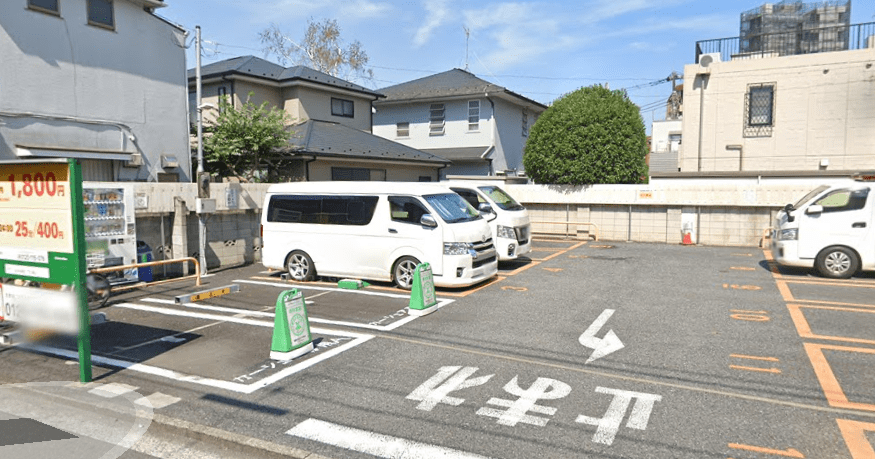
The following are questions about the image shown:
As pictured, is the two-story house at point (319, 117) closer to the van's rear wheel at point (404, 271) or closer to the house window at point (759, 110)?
the van's rear wheel at point (404, 271)

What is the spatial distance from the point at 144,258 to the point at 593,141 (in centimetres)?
1387

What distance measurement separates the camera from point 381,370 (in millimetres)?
6055

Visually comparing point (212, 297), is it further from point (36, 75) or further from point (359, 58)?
point (359, 58)

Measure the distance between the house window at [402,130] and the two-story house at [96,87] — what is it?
12889 millimetres

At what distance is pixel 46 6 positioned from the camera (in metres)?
13.0

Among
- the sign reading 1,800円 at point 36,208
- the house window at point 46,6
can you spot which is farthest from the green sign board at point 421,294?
the house window at point 46,6

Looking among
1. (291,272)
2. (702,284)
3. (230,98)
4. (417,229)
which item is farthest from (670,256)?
(230,98)

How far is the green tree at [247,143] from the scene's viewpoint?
17.0 m

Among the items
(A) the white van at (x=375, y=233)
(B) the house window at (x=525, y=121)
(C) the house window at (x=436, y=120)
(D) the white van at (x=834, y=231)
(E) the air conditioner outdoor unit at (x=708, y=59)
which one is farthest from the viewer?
(B) the house window at (x=525, y=121)

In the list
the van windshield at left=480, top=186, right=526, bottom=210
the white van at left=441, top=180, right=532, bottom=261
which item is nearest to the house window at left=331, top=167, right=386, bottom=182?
the white van at left=441, top=180, right=532, bottom=261

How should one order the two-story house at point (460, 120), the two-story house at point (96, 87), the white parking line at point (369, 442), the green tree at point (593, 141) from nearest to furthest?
the white parking line at point (369, 442) → the two-story house at point (96, 87) → the green tree at point (593, 141) → the two-story house at point (460, 120)

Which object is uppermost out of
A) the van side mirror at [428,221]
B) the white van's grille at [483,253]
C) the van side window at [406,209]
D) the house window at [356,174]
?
the house window at [356,174]

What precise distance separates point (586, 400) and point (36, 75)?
554 inches

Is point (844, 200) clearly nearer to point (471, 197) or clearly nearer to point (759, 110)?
point (471, 197)
